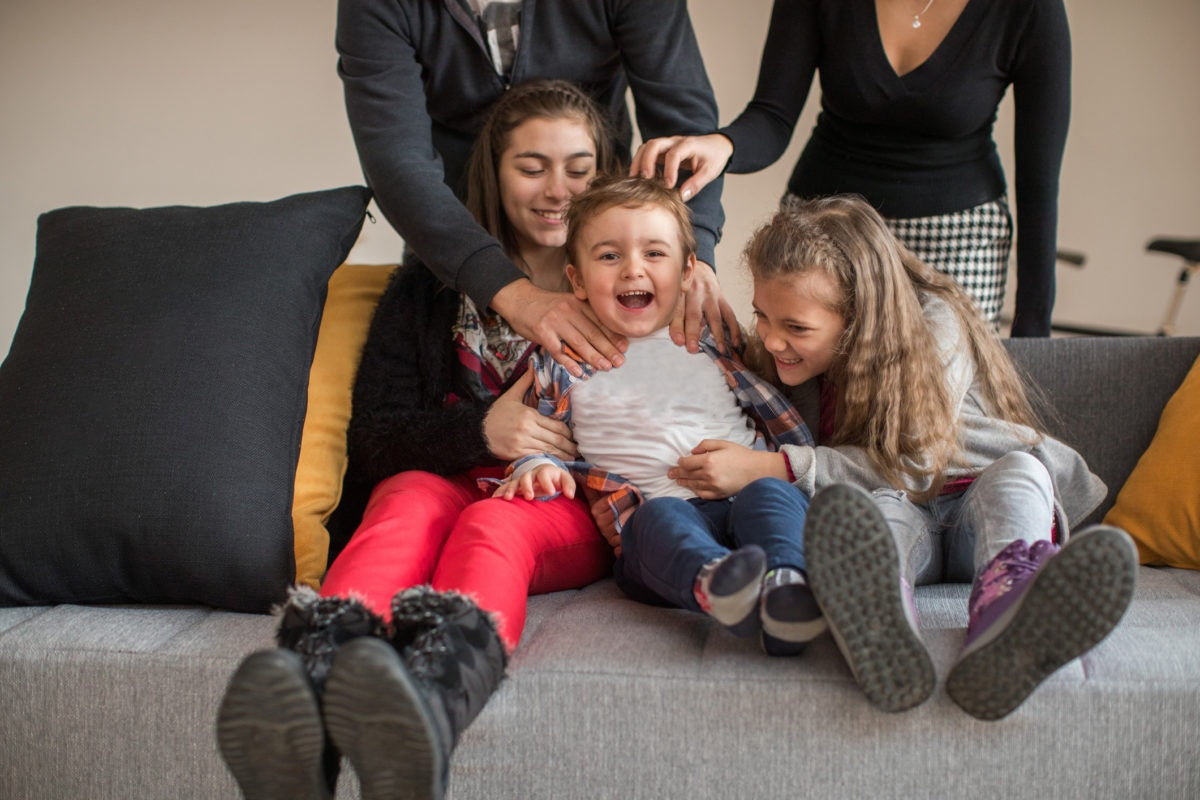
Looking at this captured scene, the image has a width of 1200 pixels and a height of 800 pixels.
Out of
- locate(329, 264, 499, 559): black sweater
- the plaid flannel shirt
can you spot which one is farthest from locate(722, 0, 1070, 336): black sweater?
locate(329, 264, 499, 559): black sweater

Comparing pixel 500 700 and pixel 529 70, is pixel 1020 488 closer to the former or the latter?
pixel 500 700

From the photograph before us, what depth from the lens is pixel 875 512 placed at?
107 centimetres

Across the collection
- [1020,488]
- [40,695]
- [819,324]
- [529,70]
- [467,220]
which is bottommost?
[40,695]

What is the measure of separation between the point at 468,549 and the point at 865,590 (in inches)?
20.6

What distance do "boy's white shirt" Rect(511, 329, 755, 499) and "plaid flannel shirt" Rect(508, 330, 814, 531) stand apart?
0.01 metres

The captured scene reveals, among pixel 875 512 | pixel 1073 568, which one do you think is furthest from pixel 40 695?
pixel 1073 568

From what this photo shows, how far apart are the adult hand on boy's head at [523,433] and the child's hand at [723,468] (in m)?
0.21

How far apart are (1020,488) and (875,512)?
1.25ft

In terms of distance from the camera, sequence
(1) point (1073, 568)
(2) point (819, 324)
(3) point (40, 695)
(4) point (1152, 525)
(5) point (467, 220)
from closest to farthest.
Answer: (1) point (1073, 568) → (3) point (40, 695) → (2) point (819, 324) → (4) point (1152, 525) → (5) point (467, 220)

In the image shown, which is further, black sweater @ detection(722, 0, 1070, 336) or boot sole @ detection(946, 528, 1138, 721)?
black sweater @ detection(722, 0, 1070, 336)

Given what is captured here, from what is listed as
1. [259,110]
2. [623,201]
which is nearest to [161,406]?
[623,201]

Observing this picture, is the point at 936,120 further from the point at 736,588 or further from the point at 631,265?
the point at 736,588

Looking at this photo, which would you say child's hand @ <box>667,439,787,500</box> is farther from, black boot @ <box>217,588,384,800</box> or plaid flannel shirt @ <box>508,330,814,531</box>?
black boot @ <box>217,588,384,800</box>

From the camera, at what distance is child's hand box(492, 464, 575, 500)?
152 cm
